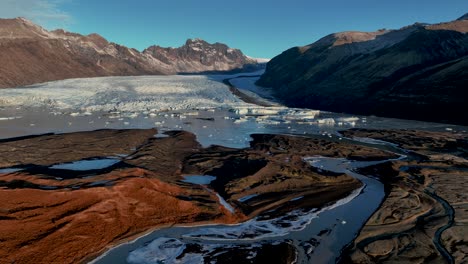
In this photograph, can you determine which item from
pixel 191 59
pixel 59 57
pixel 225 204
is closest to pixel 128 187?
pixel 225 204

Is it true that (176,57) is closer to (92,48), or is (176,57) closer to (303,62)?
(92,48)

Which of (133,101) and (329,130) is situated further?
(133,101)

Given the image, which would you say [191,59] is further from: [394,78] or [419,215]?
[419,215]

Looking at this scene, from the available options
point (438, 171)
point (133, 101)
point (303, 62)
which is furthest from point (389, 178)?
point (303, 62)

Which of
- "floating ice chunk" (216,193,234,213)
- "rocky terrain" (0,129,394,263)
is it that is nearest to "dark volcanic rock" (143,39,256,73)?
"rocky terrain" (0,129,394,263)

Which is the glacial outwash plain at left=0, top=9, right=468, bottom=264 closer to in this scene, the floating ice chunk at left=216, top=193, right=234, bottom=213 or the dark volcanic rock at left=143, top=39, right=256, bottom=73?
the floating ice chunk at left=216, top=193, right=234, bottom=213

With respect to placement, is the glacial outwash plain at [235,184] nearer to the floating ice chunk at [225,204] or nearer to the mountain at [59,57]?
the floating ice chunk at [225,204]
